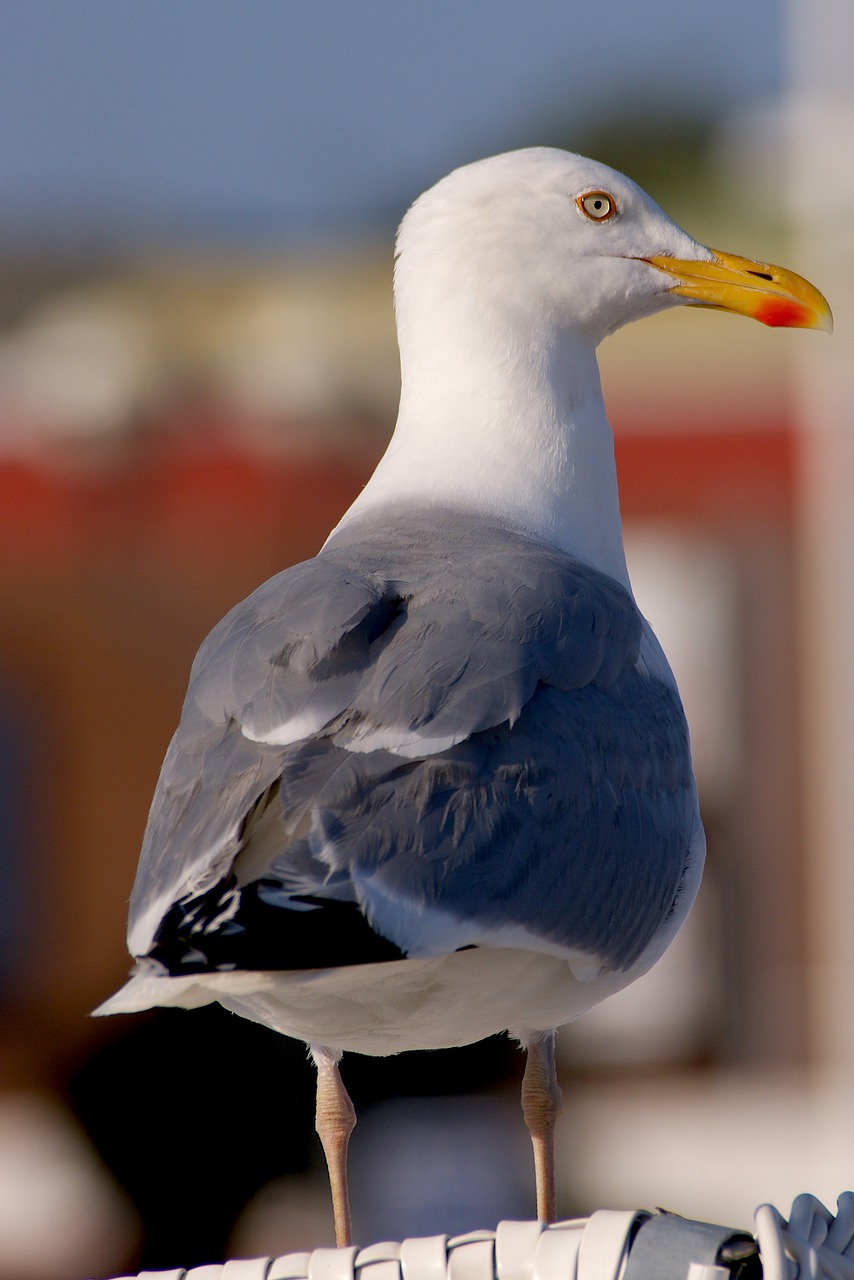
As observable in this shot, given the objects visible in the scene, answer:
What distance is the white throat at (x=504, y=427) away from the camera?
8.59ft

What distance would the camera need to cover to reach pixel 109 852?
8070 millimetres

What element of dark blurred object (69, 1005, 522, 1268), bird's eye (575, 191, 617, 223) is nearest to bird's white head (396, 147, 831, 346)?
bird's eye (575, 191, 617, 223)

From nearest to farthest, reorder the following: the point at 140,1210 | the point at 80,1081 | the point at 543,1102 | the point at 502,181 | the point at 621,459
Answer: the point at 543,1102 < the point at 502,181 < the point at 140,1210 < the point at 80,1081 < the point at 621,459

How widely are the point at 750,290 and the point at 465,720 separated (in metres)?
1.15

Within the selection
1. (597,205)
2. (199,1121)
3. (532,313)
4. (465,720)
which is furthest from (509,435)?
(199,1121)

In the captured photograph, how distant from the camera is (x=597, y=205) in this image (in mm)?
2799

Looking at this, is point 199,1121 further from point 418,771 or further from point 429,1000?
point 418,771

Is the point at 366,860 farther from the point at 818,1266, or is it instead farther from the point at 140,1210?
the point at 140,1210

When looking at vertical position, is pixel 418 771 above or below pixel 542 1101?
above

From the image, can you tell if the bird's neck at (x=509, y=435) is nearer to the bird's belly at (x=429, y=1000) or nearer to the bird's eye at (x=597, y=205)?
the bird's eye at (x=597, y=205)

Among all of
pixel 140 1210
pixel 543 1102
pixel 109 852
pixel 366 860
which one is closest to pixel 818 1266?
pixel 366 860

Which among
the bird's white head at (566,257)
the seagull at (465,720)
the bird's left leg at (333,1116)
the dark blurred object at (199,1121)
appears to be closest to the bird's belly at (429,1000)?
the seagull at (465,720)

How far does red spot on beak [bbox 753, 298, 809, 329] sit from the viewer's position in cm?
279

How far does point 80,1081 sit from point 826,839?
9.97ft
